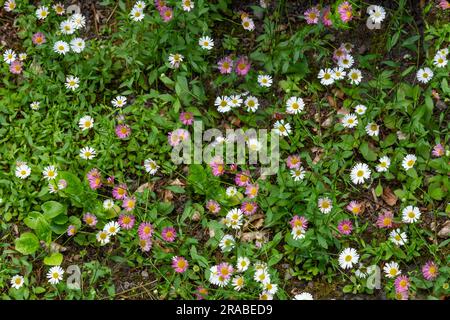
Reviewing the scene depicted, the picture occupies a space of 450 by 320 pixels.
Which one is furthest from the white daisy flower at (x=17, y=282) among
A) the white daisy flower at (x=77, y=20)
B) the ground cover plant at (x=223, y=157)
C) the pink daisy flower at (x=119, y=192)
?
the white daisy flower at (x=77, y=20)

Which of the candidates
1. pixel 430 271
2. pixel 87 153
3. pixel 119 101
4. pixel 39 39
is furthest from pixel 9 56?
pixel 430 271

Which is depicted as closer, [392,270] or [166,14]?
[392,270]

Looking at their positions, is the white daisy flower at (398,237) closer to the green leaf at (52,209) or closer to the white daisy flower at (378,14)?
the white daisy flower at (378,14)

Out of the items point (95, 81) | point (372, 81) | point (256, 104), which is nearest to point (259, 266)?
point (256, 104)

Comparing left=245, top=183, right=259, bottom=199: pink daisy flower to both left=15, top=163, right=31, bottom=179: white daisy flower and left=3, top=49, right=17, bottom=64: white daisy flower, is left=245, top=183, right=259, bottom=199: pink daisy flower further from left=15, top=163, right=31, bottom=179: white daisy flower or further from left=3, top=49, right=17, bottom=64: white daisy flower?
left=3, top=49, right=17, bottom=64: white daisy flower

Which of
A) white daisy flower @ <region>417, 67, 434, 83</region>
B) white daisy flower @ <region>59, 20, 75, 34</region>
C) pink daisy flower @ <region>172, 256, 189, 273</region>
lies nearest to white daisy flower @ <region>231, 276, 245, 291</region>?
pink daisy flower @ <region>172, 256, 189, 273</region>

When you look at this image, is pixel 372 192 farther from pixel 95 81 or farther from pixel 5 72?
pixel 5 72

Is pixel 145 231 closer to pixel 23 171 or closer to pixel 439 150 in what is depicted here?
pixel 23 171
